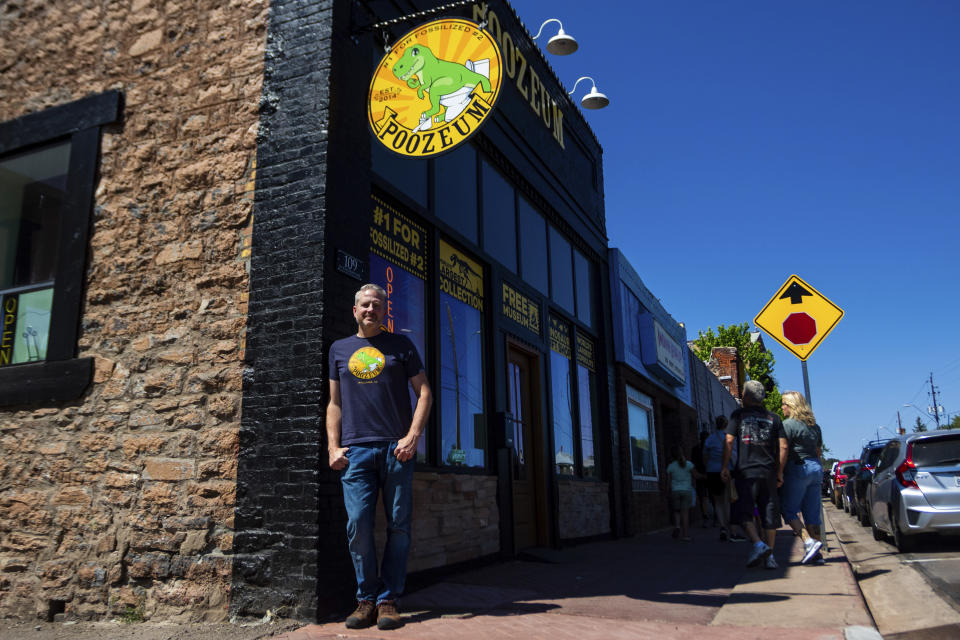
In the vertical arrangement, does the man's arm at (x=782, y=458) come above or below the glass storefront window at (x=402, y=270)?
below

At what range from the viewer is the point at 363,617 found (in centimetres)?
438

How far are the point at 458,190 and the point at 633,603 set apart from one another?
4652 mm

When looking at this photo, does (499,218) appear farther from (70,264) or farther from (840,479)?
(840,479)

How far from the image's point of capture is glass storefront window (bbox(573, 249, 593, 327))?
12297mm

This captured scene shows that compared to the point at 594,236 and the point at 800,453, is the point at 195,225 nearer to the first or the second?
the point at 800,453

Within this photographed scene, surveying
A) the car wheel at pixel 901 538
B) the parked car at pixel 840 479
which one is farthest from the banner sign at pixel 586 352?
the parked car at pixel 840 479

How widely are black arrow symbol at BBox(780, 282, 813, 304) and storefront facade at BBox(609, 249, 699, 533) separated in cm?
476

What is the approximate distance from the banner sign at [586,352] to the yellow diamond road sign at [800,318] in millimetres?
3592

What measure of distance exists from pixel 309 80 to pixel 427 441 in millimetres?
3126

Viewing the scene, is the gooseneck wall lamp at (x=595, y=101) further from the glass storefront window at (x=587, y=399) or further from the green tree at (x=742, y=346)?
the green tree at (x=742, y=346)

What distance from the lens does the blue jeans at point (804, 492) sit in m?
7.58

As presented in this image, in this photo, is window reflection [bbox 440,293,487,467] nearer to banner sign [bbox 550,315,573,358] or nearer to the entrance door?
the entrance door

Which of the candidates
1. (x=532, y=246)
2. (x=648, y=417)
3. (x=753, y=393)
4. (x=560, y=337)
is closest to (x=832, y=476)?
(x=648, y=417)

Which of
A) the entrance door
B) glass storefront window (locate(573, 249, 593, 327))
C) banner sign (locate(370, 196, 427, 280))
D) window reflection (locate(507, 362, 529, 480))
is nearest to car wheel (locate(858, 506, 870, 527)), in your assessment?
glass storefront window (locate(573, 249, 593, 327))
